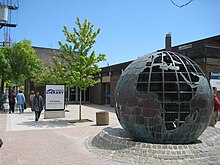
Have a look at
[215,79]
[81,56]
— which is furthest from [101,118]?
[215,79]

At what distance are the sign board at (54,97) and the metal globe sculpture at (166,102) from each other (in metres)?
8.84

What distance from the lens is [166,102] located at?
21.3 feet

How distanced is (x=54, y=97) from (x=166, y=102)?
10.1 metres

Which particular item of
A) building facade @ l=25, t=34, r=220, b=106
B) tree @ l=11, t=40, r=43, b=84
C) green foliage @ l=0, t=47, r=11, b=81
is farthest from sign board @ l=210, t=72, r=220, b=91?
green foliage @ l=0, t=47, r=11, b=81

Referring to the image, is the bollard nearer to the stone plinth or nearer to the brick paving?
the stone plinth

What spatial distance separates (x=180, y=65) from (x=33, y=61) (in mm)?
16033

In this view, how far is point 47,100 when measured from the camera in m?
14.8

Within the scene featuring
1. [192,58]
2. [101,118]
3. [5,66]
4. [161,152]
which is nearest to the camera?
[161,152]

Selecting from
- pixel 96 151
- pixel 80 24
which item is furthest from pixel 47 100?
pixel 96 151

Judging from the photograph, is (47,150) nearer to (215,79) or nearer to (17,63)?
(215,79)

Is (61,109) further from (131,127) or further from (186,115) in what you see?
(186,115)

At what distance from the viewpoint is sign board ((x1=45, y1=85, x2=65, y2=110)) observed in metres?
14.9

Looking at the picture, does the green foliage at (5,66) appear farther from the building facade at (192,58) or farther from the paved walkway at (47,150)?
the building facade at (192,58)

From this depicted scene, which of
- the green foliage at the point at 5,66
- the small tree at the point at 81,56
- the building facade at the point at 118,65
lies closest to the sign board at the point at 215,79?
the building facade at the point at 118,65
